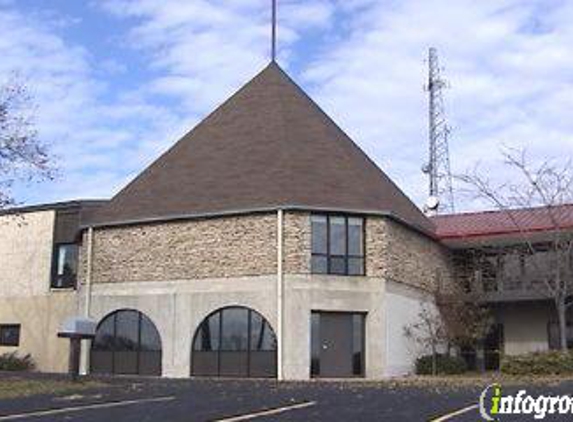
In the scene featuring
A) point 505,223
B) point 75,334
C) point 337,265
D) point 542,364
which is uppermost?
point 505,223

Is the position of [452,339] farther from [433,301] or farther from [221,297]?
[221,297]

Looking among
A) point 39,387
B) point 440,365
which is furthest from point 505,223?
point 39,387

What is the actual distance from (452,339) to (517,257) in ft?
17.7

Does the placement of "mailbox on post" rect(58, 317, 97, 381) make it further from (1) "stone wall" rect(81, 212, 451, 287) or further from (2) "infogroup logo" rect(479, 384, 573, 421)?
(2) "infogroup logo" rect(479, 384, 573, 421)

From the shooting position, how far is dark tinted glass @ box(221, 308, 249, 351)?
102 ft

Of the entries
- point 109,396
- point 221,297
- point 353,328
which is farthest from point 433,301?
point 109,396

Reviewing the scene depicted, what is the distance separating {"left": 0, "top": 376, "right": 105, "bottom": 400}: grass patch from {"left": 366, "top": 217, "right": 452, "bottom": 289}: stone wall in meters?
11.7

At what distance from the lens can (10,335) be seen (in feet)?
133

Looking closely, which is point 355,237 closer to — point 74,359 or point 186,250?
point 186,250

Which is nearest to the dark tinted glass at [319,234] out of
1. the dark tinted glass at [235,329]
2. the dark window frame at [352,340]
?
the dark window frame at [352,340]

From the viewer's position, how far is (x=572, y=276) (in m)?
35.4

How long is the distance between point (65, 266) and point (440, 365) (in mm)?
17605

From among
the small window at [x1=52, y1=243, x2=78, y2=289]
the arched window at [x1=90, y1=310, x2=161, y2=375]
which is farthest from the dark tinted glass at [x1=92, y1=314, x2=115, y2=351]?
the small window at [x1=52, y1=243, x2=78, y2=289]

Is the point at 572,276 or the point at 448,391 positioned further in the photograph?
the point at 572,276
